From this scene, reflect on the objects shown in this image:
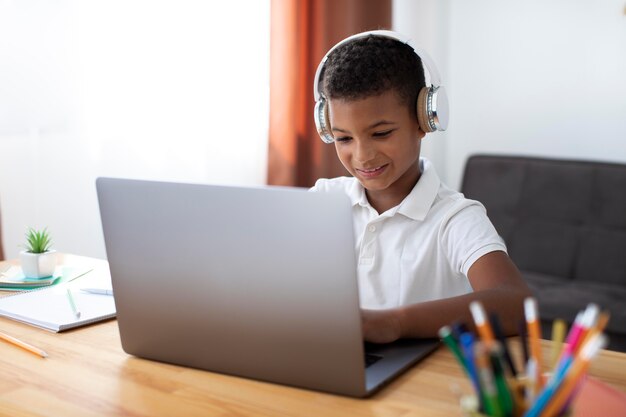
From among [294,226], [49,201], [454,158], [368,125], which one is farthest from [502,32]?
[294,226]

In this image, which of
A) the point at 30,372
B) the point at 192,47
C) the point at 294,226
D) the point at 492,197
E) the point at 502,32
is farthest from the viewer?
the point at 502,32

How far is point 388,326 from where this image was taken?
111cm

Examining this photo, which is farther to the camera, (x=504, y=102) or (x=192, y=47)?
(x=504, y=102)

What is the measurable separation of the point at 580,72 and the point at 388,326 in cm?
247

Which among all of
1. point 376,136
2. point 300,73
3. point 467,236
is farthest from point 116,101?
point 467,236

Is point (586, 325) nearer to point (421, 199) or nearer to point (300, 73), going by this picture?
point (421, 199)

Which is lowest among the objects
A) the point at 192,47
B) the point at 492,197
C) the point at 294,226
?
the point at 492,197

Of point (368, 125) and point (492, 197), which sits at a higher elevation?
point (368, 125)

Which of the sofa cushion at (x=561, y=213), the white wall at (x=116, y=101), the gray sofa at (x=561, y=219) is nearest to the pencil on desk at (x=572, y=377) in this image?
the white wall at (x=116, y=101)

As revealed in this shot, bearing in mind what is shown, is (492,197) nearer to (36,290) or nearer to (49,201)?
(49,201)

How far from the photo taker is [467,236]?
1.35 metres

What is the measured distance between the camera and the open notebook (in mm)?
1249

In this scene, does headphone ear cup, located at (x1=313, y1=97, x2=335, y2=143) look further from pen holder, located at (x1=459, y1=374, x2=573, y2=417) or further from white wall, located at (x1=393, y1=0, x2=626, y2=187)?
white wall, located at (x1=393, y1=0, x2=626, y2=187)

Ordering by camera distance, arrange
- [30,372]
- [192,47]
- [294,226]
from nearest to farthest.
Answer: [294,226] < [30,372] < [192,47]
